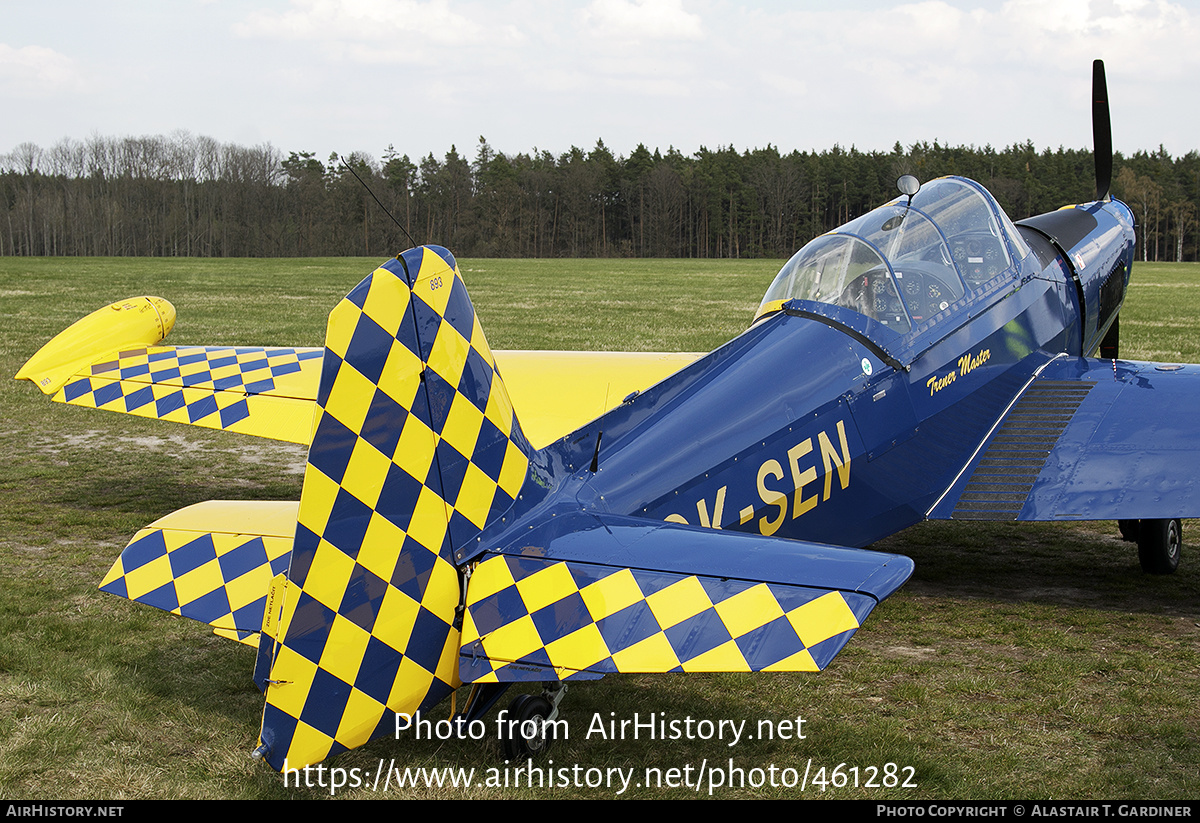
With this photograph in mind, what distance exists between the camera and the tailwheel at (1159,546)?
20.3 feet

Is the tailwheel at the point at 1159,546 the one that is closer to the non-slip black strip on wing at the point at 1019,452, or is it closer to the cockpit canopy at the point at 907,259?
the non-slip black strip on wing at the point at 1019,452

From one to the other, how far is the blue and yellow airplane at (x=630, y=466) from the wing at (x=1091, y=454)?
17 mm

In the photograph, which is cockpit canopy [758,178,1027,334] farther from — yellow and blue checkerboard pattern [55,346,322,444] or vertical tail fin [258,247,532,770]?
yellow and blue checkerboard pattern [55,346,322,444]

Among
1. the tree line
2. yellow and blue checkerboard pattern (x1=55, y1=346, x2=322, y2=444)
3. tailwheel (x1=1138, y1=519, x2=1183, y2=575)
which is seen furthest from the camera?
the tree line

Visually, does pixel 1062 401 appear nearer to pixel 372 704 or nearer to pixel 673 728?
pixel 673 728

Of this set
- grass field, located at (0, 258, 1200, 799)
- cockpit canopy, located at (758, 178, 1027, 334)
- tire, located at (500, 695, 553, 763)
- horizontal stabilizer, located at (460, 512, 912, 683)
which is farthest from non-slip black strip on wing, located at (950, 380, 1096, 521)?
tire, located at (500, 695, 553, 763)

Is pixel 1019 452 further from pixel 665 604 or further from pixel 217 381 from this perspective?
pixel 217 381

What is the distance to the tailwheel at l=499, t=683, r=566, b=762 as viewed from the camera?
348 centimetres

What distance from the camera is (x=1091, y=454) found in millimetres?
5699

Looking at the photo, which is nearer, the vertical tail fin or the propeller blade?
the vertical tail fin

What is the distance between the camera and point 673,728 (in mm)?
3963

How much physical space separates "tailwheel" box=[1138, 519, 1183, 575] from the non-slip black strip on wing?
0.92 metres

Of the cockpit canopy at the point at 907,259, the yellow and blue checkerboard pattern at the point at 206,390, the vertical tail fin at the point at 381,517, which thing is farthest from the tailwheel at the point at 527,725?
the yellow and blue checkerboard pattern at the point at 206,390

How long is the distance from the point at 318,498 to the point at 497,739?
4.43ft
